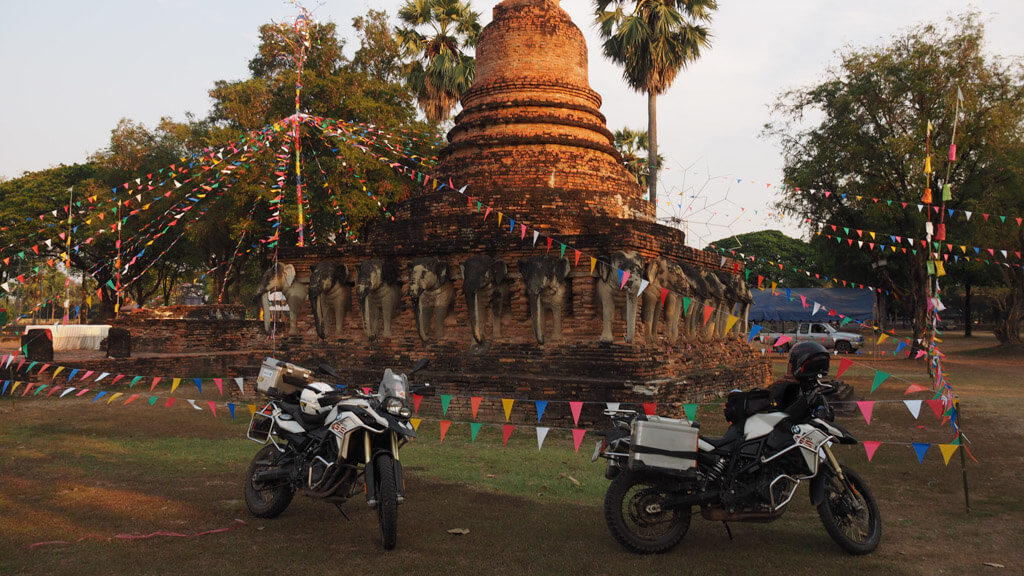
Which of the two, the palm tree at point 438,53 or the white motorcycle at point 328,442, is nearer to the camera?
the white motorcycle at point 328,442

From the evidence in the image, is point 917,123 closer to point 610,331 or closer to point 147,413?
point 610,331

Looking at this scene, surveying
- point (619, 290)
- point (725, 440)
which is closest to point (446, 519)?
point (725, 440)

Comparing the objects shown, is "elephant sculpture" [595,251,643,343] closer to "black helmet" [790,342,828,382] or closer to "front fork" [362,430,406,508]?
"black helmet" [790,342,828,382]

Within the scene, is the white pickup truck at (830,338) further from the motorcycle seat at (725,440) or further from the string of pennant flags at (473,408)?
the motorcycle seat at (725,440)

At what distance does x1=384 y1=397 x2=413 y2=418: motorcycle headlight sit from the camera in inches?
171

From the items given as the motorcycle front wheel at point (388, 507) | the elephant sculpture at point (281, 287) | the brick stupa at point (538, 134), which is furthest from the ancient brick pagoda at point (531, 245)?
the motorcycle front wheel at point (388, 507)

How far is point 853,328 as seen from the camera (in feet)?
111

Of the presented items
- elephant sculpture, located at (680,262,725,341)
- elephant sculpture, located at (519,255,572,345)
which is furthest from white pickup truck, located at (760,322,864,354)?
elephant sculpture, located at (519,255,572,345)

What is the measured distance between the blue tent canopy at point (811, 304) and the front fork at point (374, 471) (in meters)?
22.2

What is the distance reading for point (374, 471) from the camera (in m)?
4.26

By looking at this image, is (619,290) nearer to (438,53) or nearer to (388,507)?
(388,507)

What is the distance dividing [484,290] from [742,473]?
6.46 m

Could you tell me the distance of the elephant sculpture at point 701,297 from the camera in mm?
11055

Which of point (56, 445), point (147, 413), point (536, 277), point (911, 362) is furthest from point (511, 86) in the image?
point (911, 362)
